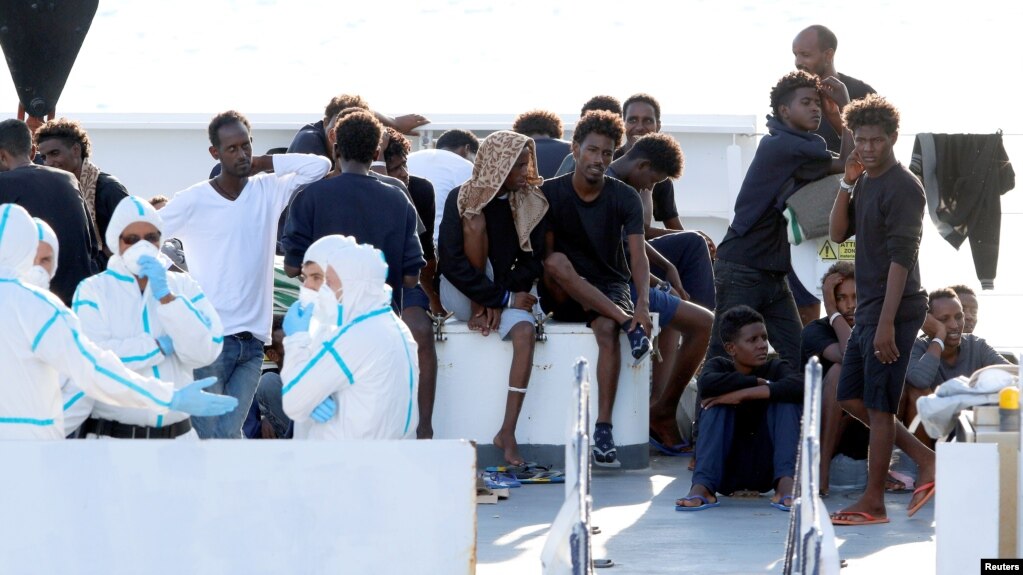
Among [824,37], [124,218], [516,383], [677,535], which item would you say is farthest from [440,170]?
[124,218]

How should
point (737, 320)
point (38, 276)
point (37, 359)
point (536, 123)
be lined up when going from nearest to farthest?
point (37, 359) → point (38, 276) → point (737, 320) → point (536, 123)

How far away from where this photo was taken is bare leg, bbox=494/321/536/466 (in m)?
8.12

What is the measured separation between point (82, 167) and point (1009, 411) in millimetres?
4308

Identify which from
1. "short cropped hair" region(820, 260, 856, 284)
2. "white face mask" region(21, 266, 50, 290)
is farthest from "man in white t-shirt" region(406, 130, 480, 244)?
"white face mask" region(21, 266, 50, 290)

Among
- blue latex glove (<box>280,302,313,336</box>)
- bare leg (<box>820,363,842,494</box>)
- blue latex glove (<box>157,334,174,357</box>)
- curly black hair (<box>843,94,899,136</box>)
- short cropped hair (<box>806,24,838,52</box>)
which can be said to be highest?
short cropped hair (<box>806,24,838,52</box>)

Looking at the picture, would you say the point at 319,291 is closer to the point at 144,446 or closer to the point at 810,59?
the point at 144,446

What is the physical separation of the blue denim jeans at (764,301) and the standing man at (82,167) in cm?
331

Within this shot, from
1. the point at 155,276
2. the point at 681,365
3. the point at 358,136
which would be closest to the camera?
the point at 155,276

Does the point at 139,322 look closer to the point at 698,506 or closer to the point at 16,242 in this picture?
the point at 16,242

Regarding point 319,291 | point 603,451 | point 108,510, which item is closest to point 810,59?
point 603,451

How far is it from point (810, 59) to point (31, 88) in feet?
15.1

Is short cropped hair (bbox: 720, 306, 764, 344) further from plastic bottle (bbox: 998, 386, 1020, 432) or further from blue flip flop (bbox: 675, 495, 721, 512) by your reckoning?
plastic bottle (bbox: 998, 386, 1020, 432)

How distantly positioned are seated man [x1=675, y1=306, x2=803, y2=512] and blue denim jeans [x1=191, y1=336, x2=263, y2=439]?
214cm

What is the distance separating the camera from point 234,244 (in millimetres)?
6996
